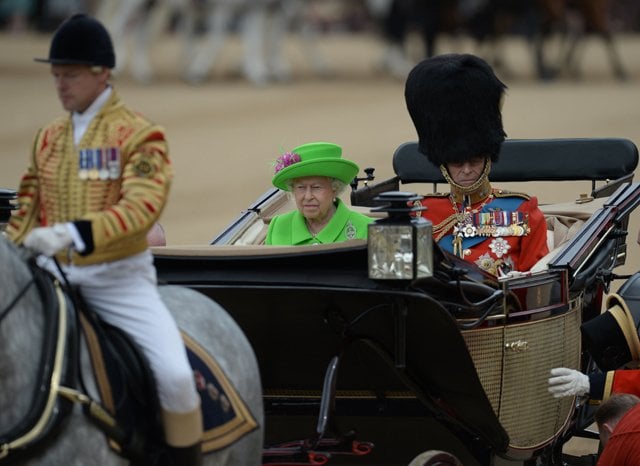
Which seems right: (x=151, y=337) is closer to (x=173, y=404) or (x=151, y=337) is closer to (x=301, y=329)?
(x=173, y=404)

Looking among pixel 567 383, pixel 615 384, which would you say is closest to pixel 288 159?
pixel 567 383

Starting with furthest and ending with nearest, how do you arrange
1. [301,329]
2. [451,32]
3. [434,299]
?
[451,32] → [301,329] → [434,299]

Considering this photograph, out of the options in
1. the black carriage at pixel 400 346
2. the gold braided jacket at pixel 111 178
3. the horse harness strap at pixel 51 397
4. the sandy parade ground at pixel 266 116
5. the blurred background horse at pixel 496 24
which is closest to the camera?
the horse harness strap at pixel 51 397

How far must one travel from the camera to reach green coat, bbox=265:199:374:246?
527 centimetres

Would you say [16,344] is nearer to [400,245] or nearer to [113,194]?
[113,194]

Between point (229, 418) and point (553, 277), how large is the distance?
1.42m

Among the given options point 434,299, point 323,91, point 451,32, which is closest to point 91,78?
point 434,299

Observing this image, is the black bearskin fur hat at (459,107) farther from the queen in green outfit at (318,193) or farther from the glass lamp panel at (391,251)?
the glass lamp panel at (391,251)

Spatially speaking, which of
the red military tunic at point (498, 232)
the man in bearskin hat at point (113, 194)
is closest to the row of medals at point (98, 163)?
the man in bearskin hat at point (113, 194)

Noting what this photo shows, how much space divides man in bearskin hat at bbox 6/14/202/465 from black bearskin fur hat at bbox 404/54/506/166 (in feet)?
6.28

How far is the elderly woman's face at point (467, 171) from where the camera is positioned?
543 cm

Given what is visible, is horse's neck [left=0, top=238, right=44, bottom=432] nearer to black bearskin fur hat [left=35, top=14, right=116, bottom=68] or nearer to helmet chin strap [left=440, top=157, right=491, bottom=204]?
black bearskin fur hat [left=35, top=14, right=116, bottom=68]

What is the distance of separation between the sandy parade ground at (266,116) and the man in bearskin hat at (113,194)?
18.8 ft

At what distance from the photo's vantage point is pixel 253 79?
65.4ft
